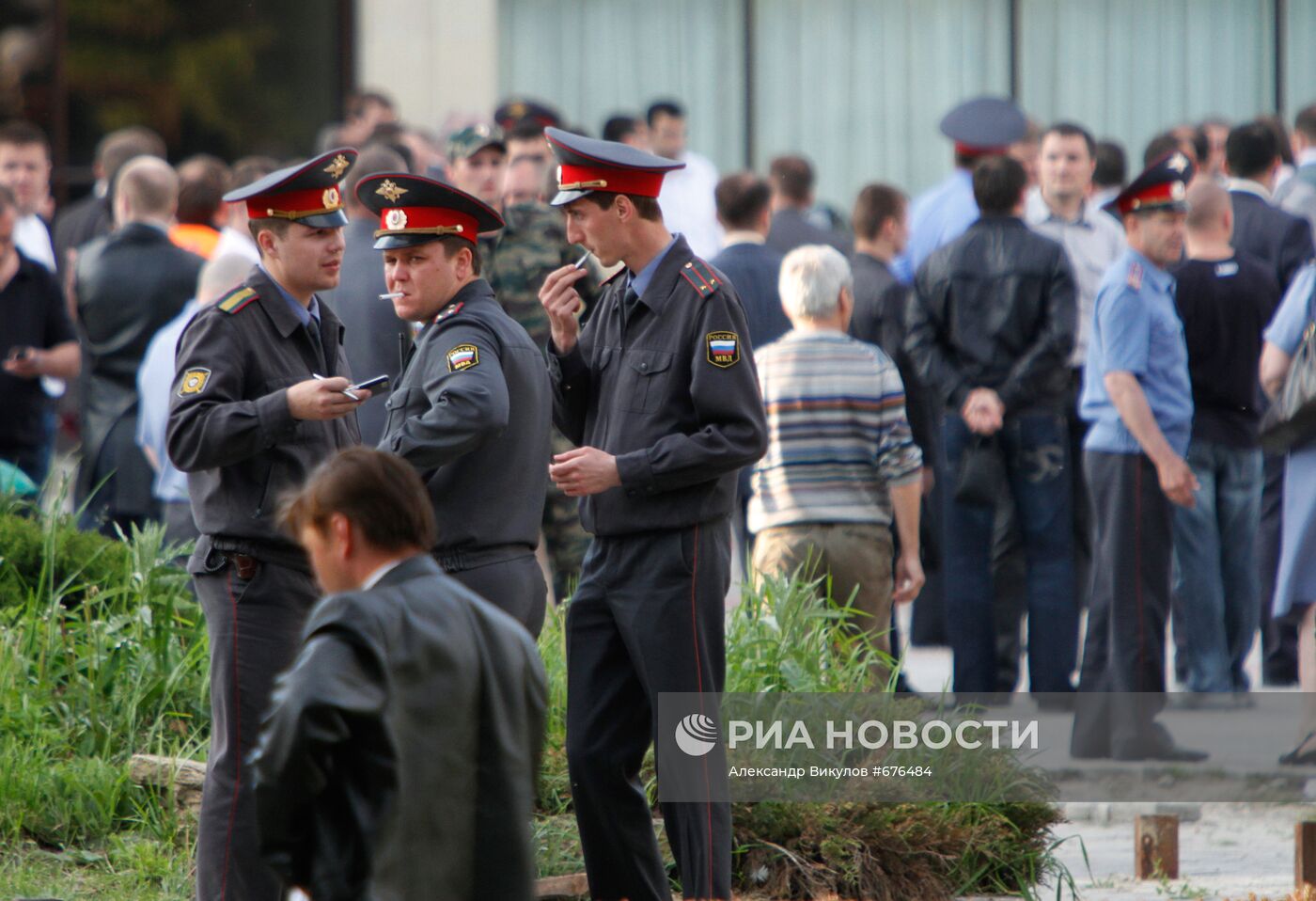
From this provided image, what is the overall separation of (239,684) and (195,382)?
0.78 m

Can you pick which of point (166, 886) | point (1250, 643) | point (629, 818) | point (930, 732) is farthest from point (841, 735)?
point (1250, 643)

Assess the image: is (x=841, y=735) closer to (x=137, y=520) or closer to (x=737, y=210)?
(x=737, y=210)

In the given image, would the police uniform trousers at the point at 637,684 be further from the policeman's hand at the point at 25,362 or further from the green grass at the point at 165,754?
the policeman's hand at the point at 25,362

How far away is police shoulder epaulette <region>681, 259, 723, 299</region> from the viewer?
5.11m

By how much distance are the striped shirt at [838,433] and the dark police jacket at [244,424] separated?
93.3 inches

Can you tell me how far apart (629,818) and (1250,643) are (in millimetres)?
4612

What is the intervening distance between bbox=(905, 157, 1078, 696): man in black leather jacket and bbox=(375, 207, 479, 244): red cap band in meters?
3.37

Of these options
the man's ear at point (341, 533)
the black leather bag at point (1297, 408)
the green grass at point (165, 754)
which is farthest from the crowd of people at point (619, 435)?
the green grass at point (165, 754)

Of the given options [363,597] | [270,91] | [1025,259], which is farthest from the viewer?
[270,91]

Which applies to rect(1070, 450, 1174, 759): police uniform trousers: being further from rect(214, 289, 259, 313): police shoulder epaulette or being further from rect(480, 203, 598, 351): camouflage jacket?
rect(214, 289, 259, 313): police shoulder epaulette

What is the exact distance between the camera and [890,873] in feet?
18.8

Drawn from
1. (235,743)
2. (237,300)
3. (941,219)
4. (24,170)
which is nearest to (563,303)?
(237,300)

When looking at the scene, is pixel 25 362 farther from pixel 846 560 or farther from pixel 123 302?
pixel 846 560

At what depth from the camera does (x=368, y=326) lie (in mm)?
6891
